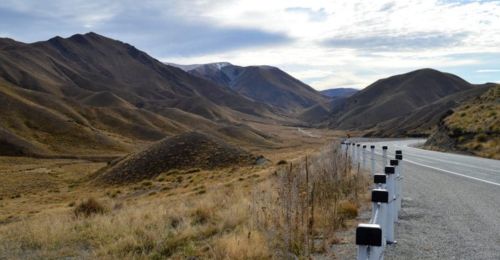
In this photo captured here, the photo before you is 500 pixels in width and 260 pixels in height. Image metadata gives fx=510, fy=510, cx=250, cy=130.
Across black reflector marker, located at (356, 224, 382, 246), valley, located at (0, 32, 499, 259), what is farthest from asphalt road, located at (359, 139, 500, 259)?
black reflector marker, located at (356, 224, 382, 246)

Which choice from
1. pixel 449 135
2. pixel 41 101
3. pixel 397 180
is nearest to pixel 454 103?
pixel 449 135

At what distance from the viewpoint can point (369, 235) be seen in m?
3.48

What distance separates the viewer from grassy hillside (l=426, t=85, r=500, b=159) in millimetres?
33259

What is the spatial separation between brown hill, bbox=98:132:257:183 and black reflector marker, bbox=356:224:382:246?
1730 inches

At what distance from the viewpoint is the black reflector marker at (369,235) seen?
3.45 meters

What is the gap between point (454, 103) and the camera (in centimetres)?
12975

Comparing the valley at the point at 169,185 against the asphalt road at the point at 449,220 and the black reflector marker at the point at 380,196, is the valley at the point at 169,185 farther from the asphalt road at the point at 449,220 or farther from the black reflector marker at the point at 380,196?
the black reflector marker at the point at 380,196

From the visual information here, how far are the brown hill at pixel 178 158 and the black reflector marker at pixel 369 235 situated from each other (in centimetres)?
4395

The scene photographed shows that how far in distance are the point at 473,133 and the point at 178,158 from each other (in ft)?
88.8

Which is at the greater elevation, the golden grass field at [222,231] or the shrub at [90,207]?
the golden grass field at [222,231]

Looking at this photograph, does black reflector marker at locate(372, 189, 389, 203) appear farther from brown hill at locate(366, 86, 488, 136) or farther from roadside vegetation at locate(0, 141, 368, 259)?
brown hill at locate(366, 86, 488, 136)

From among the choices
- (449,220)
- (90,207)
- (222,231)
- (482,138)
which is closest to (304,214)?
(222,231)

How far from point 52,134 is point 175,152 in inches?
2496

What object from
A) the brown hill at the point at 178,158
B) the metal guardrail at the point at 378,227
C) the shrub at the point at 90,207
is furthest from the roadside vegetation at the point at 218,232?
the brown hill at the point at 178,158
